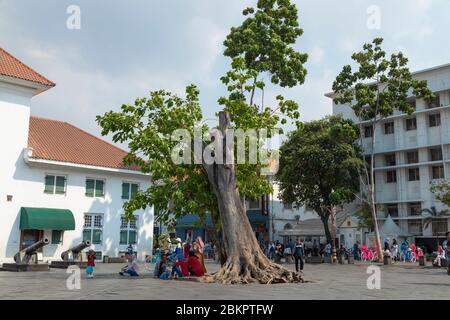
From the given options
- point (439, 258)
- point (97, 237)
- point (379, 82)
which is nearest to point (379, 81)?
point (379, 82)

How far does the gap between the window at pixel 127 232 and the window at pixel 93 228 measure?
1.89 m

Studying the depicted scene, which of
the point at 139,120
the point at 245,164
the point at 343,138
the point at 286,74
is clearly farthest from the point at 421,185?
the point at 139,120

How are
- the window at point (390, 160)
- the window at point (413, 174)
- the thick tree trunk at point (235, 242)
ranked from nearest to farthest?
the thick tree trunk at point (235, 242) → the window at point (413, 174) → the window at point (390, 160)

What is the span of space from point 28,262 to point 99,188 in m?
11.7

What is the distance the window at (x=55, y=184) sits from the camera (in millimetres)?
34375

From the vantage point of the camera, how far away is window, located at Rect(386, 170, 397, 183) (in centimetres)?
5289

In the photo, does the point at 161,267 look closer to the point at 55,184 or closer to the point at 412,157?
the point at 55,184

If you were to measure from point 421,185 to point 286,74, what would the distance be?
2759 cm

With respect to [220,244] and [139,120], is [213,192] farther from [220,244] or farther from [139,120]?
[139,120]

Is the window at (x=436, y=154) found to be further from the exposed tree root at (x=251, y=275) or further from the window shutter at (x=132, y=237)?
the exposed tree root at (x=251, y=275)

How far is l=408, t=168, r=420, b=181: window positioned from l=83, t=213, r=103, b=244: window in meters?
32.5

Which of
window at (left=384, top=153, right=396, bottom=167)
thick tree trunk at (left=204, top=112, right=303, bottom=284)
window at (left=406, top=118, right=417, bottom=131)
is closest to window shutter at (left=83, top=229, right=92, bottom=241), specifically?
thick tree trunk at (left=204, top=112, right=303, bottom=284)

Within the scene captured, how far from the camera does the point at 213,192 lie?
21.0 metres

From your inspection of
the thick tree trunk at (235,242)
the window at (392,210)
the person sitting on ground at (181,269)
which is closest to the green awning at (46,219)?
the person sitting on ground at (181,269)
